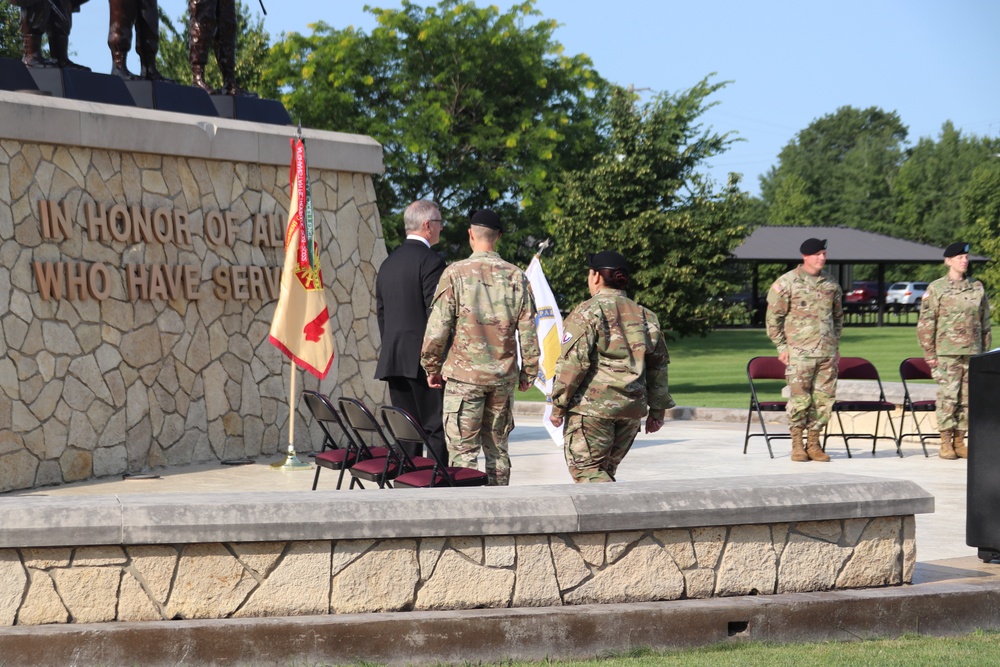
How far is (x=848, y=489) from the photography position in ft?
19.0

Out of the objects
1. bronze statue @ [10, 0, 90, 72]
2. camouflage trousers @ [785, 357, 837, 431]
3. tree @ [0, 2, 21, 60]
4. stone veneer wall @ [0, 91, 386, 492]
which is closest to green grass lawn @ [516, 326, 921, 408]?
camouflage trousers @ [785, 357, 837, 431]

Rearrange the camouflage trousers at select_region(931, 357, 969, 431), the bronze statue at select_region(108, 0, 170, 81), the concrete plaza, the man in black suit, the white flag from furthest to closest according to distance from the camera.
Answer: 1. the white flag
2. the camouflage trousers at select_region(931, 357, 969, 431)
3. the bronze statue at select_region(108, 0, 170, 81)
4. the man in black suit
5. the concrete plaza

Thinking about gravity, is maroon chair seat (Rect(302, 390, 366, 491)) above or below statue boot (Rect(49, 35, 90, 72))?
below

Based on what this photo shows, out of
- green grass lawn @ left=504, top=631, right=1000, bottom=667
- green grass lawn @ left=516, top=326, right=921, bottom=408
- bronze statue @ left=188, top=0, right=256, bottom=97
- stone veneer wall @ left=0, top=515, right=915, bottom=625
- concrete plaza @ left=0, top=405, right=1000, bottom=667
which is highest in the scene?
bronze statue @ left=188, top=0, right=256, bottom=97

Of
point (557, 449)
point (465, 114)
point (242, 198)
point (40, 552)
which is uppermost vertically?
point (465, 114)

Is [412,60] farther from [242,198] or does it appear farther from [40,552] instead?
[40,552]

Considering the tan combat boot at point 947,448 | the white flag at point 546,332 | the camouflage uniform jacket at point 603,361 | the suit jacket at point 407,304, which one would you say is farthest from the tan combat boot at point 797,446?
the camouflage uniform jacket at point 603,361

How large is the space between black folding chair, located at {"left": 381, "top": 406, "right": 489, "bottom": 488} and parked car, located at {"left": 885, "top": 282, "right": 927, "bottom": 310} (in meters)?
55.5

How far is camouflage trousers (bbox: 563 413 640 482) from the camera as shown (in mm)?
7129

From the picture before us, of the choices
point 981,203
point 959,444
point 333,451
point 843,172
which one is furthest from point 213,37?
point 843,172

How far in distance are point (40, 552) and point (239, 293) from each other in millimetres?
6828

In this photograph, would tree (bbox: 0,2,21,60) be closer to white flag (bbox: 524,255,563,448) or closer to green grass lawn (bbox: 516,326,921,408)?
green grass lawn (bbox: 516,326,921,408)

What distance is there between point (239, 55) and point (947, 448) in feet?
102

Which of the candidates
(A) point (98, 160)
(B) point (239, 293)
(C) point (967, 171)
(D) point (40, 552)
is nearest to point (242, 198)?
(B) point (239, 293)
